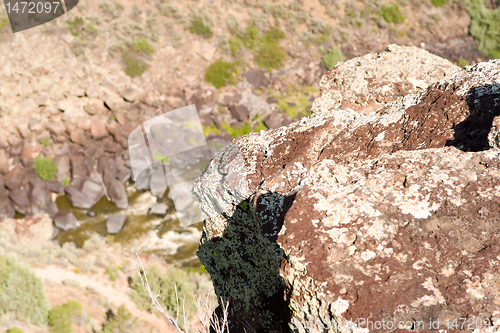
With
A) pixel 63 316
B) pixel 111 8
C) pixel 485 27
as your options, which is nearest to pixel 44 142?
pixel 111 8

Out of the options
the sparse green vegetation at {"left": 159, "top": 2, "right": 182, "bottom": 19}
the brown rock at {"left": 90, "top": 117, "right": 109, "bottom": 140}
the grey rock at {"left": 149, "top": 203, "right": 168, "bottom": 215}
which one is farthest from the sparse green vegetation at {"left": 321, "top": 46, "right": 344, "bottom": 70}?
the brown rock at {"left": 90, "top": 117, "right": 109, "bottom": 140}

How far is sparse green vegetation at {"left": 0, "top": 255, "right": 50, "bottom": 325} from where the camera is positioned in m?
11.6

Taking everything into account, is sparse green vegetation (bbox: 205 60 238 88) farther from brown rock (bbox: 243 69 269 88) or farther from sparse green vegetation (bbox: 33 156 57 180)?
Result: sparse green vegetation (bbox: 33 156 57 180)

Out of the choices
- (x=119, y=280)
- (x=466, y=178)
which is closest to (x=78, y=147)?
(x=119, y=280)

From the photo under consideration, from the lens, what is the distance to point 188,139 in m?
16.5

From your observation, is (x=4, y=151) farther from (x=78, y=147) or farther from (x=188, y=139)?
(x=188, y=139)

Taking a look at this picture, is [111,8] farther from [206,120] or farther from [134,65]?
[206,120]

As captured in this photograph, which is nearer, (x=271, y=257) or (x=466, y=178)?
(x=466, y=178)

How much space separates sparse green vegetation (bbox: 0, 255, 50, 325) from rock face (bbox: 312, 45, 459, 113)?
11.0m

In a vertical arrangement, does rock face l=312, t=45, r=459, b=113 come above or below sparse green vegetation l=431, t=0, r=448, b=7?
above

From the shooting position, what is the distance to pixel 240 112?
1727cm

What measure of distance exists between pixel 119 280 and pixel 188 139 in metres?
6.39

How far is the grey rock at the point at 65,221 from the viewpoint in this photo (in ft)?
48.9

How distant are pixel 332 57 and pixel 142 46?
9562 mm
